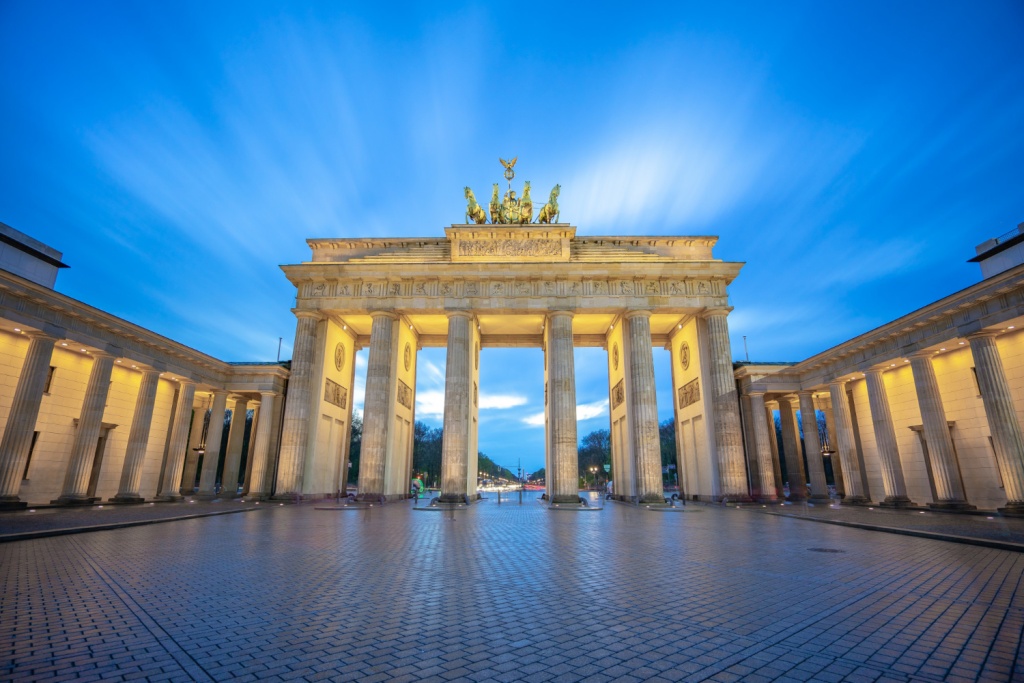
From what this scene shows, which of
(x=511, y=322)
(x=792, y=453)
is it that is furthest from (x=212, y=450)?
(x=792, y=453)

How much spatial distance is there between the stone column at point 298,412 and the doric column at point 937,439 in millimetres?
32762

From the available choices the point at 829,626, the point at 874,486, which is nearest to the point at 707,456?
the point at 874,486

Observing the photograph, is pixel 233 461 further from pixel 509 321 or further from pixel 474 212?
pixel 474 212

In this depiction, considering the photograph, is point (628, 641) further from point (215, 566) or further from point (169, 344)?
point (169, 344)

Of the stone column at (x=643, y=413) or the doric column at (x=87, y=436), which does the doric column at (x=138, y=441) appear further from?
the stone column at (x=643, y=413)

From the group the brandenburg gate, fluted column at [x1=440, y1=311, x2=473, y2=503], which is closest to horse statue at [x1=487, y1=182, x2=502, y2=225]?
the brandenburg gate

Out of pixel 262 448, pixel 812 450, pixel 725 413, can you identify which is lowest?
pixel 812 450

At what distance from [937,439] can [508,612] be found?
24.6m

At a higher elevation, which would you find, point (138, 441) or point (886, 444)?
point (138, 441)

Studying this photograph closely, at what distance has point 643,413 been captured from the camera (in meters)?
28.5

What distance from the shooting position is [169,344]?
2628 cm

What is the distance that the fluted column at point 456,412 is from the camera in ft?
89.8

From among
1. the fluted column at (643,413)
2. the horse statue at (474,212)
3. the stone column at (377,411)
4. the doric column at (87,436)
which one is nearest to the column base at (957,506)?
the fluted column at (643,413)

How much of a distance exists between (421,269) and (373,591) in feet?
84.7
